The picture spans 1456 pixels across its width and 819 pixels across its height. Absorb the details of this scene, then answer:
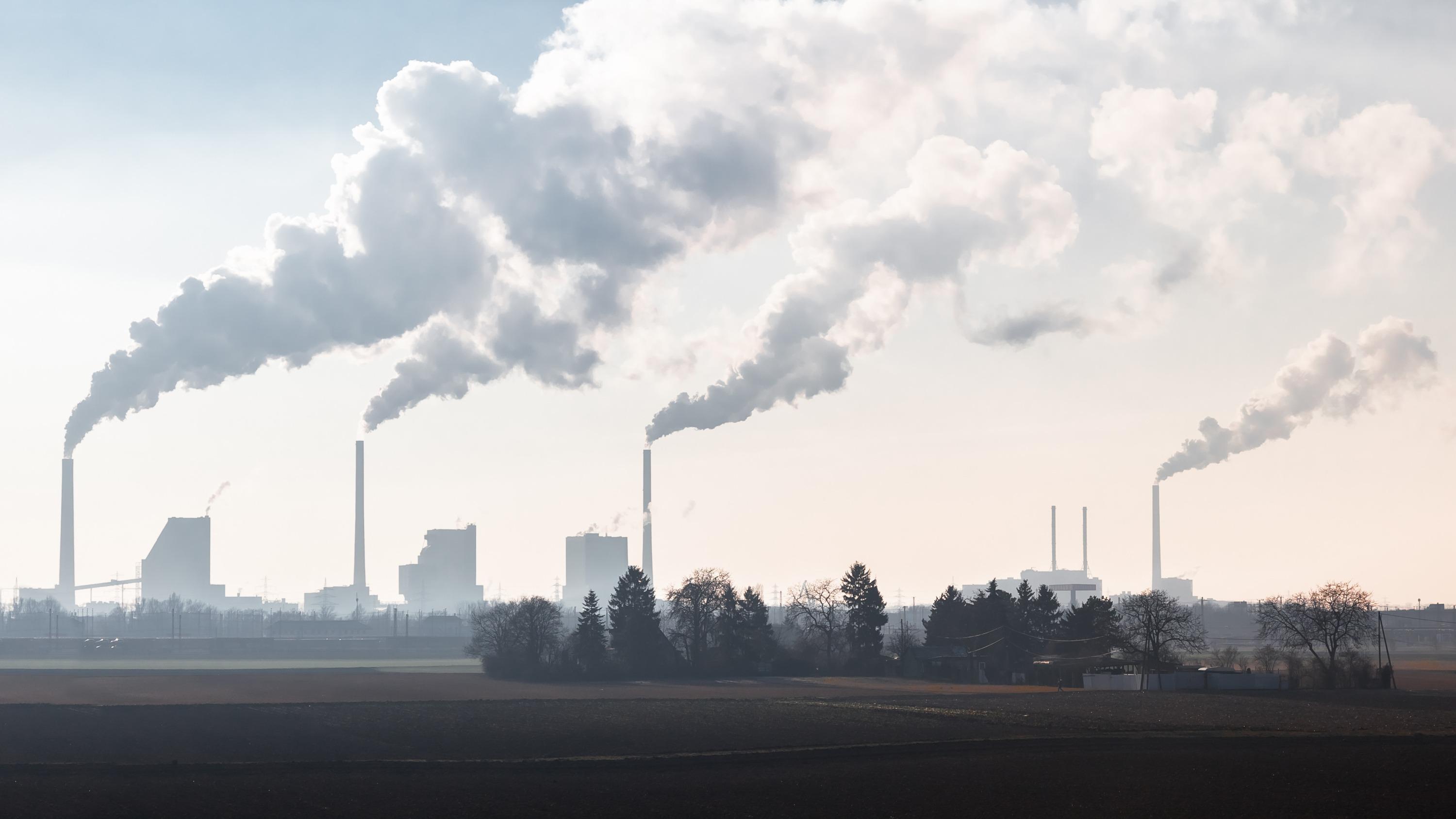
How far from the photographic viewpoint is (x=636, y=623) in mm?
117375

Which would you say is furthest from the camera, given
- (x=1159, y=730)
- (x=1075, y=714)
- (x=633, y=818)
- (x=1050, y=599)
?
(x=1050, y=599)

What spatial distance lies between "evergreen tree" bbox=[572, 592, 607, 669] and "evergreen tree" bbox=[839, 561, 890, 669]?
2182 cm

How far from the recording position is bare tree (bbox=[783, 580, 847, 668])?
405 feet

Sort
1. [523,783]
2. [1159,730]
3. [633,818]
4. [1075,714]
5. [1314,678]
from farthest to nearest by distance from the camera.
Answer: [1314,678], [1075,714], [1159,730], [523,783], [633,818]

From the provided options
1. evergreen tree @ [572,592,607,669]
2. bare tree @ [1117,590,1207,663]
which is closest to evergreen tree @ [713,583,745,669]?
evergreen tree @ [572,592,607,669]

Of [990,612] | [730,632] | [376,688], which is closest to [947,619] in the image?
[990,612]

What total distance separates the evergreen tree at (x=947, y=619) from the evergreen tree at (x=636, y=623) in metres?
24.3

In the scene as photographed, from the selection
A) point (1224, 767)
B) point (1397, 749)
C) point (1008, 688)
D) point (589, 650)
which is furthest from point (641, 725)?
point (589, 650)

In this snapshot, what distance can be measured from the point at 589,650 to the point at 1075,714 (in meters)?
53.7

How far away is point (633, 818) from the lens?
132 ft

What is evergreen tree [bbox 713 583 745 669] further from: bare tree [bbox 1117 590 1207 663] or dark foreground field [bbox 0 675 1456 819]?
dark foreground field [bbox 0 675 1456 819]

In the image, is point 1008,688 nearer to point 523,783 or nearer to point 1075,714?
point 1075,714

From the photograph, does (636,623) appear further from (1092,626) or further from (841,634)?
(1092,626)

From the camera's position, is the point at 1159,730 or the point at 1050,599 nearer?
the point at 1159,730
